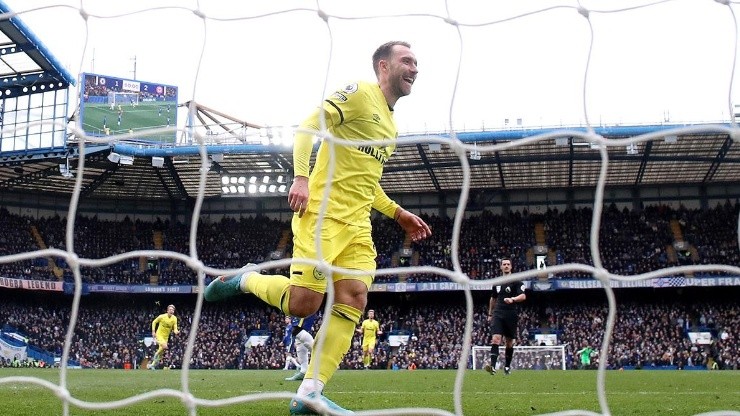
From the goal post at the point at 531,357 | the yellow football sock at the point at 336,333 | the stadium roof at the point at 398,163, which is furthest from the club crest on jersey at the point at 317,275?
the goal post at the point at 531,357

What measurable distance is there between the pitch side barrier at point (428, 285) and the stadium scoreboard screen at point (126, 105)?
6267 millimetres

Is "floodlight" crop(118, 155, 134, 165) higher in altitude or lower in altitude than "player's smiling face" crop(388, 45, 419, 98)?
higher

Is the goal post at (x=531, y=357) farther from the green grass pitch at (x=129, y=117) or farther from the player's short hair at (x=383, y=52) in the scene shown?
the player's short hair at (x=383, y=52)

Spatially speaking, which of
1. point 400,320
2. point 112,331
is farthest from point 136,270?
point 400,320

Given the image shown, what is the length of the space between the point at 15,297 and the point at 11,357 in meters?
4.01

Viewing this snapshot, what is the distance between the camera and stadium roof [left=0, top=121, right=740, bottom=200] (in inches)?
1020

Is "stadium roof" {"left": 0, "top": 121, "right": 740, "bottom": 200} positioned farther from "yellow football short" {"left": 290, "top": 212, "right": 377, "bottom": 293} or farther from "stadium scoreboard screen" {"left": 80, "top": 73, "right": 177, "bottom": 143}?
"yellow football short" {"left": 290, "top": 212, "right": 377, "bottom": 293}

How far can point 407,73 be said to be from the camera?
177 inches

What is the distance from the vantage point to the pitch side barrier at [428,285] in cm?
2722

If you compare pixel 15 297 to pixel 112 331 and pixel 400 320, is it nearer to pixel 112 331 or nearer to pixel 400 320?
pixel 112 331

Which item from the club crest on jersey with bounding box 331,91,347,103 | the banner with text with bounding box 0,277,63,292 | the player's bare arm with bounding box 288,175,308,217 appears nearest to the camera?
the player's bare arm with bounding box 288,175,308,217

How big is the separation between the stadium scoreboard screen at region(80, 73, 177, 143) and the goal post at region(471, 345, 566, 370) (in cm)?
1307

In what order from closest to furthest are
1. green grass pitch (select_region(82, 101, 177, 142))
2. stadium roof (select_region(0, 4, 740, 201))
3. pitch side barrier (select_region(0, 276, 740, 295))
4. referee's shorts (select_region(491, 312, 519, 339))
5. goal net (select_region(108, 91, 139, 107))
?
1. referee's shorts (select_region(491, 312, 519, 339))
2. stadium roof (select_region(0, 4, 740, 201))
3. green grass pitch (select_region(82, 101, 177, 142))
4. pitch side barrier (select_region(0, 276, 740, 295))
5. goal net (select_region(108, 91, 139, 107))

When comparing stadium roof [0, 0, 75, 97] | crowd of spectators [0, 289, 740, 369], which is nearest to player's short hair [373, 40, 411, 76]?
stadium roof [0, 0, 75, 97]
